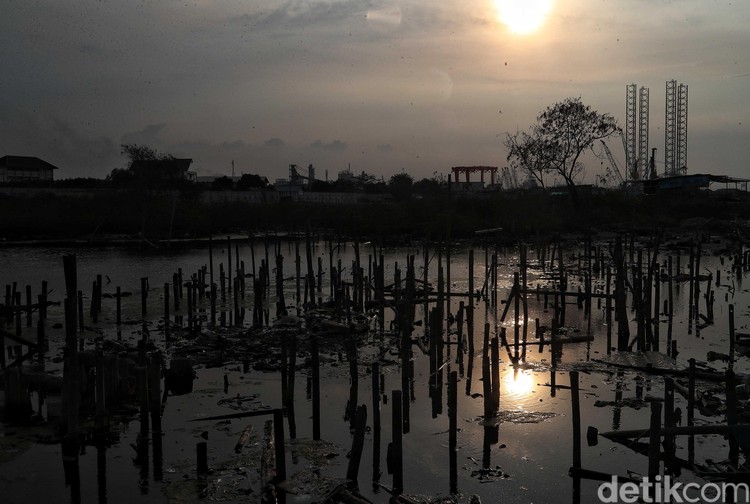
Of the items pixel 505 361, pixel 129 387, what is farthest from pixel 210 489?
pixel 505 361

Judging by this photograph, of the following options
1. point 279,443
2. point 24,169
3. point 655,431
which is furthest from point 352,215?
point 655,431

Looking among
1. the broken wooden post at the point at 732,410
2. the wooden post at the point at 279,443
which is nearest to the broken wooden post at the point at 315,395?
the wooden post at the point at 279,443

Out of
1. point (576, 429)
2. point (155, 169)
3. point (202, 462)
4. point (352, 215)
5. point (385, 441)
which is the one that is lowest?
point (385, 441)

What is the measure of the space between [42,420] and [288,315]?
8.26m

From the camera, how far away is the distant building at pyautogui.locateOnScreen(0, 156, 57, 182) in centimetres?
6531

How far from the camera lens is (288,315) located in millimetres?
17500

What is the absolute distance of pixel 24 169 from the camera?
6656 cm

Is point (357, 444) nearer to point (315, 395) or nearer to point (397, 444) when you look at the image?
point (397, 444)

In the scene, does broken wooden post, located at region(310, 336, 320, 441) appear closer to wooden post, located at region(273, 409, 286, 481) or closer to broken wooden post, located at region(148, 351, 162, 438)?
wooden post, located at region(273, 409, 286, 481)

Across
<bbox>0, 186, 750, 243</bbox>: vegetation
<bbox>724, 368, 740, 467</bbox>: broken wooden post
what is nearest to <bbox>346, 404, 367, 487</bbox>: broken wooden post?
<bbox>724, 368, 740, 467</bbox>: broken wooden post

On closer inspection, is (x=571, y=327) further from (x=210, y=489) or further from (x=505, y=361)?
(x=210, y=489)

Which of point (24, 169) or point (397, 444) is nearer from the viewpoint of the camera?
point (397, 444)

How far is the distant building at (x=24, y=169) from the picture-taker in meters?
65.3

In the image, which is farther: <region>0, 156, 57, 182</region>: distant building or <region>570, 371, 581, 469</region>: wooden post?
<region>0, 156, 57, 182</region>: distant building
